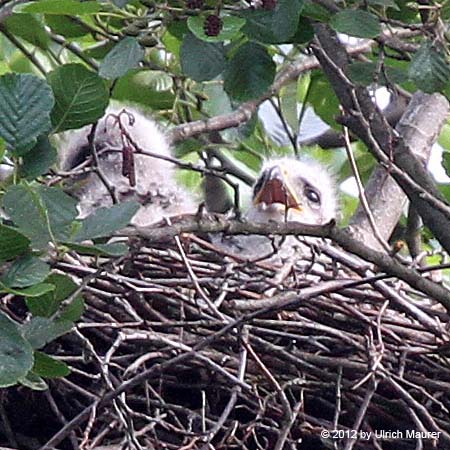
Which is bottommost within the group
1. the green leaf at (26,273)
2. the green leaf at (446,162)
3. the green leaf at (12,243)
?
the green leaf at (446,162)

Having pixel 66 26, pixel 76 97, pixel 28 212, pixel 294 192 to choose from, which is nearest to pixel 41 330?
pixel 28 212

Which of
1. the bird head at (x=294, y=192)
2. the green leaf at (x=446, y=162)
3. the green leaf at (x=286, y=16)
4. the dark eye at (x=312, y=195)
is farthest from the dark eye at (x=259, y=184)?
the green leaf at (x=286, y=16)

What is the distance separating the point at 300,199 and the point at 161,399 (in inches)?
48.7

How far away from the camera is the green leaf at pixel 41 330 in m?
1.46

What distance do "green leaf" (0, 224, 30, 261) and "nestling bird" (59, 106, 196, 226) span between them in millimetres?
1167

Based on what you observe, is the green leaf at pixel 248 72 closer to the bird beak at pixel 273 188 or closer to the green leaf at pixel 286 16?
the green leaf at pixel 286 16

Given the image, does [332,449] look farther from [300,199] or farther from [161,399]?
[300,199]

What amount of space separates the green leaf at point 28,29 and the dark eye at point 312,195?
908 millimetres

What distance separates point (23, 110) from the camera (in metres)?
1.46

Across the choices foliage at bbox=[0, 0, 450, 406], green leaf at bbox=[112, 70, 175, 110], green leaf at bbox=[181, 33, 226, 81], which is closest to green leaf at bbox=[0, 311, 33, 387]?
Result: foliage at bbox=[0, 0, 450, 406]

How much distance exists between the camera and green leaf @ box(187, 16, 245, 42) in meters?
1.65

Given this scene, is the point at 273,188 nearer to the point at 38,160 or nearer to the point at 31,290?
the point at 38,160

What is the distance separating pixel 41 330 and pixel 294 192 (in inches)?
64.0

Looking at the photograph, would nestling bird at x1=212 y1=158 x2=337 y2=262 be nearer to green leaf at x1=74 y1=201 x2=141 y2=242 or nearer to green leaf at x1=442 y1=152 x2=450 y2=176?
green leaf at x1=442 y1=152 x2=450 y2=176
